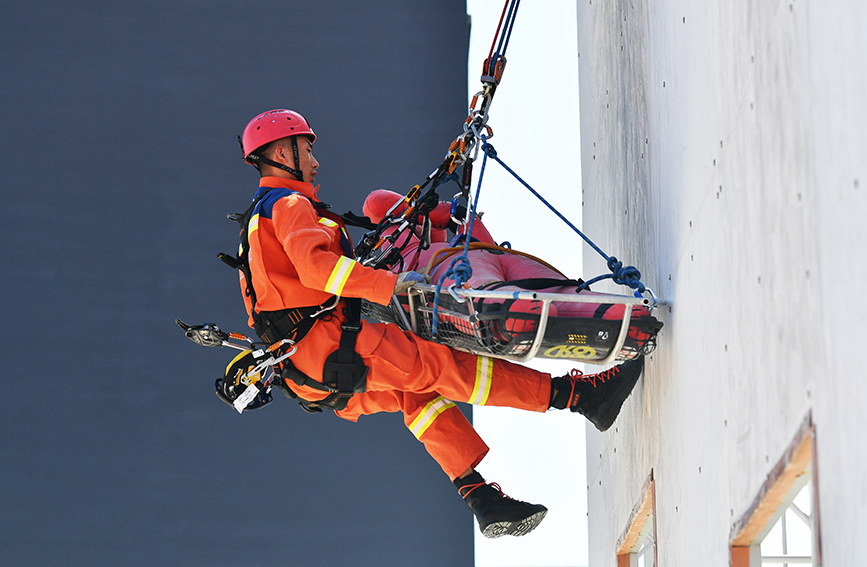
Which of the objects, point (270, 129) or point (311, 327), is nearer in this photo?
point (311, 327)

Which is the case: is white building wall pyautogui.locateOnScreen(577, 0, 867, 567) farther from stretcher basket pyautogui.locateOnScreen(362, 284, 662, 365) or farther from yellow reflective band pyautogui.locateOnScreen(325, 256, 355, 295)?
yellow reflective band pyautogui.locateOnScreen(325, 256, 355, 295)

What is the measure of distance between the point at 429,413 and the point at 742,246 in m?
1.48

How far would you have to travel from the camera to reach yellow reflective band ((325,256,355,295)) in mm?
2771

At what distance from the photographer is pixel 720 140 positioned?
82.1 inches

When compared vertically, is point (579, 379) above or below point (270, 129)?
below

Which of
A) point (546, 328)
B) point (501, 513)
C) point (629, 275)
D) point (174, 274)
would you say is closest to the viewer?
point (546, 328)

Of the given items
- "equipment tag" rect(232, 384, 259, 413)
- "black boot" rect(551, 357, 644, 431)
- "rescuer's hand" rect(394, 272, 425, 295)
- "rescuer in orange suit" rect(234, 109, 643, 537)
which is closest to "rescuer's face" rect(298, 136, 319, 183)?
"rescuer in orange suit" rect(234, 109, 643, 537)

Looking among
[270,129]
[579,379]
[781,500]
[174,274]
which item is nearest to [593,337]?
[579,379]

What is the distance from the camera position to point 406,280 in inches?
112

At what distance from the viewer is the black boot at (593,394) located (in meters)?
3.01

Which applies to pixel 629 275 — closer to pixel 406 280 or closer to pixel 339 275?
pixel 406 280

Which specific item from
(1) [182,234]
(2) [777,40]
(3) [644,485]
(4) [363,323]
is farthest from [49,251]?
(2) [777,40]

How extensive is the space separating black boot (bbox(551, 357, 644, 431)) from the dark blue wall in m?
3.01

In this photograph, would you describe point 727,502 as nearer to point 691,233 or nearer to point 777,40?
point 691,233
